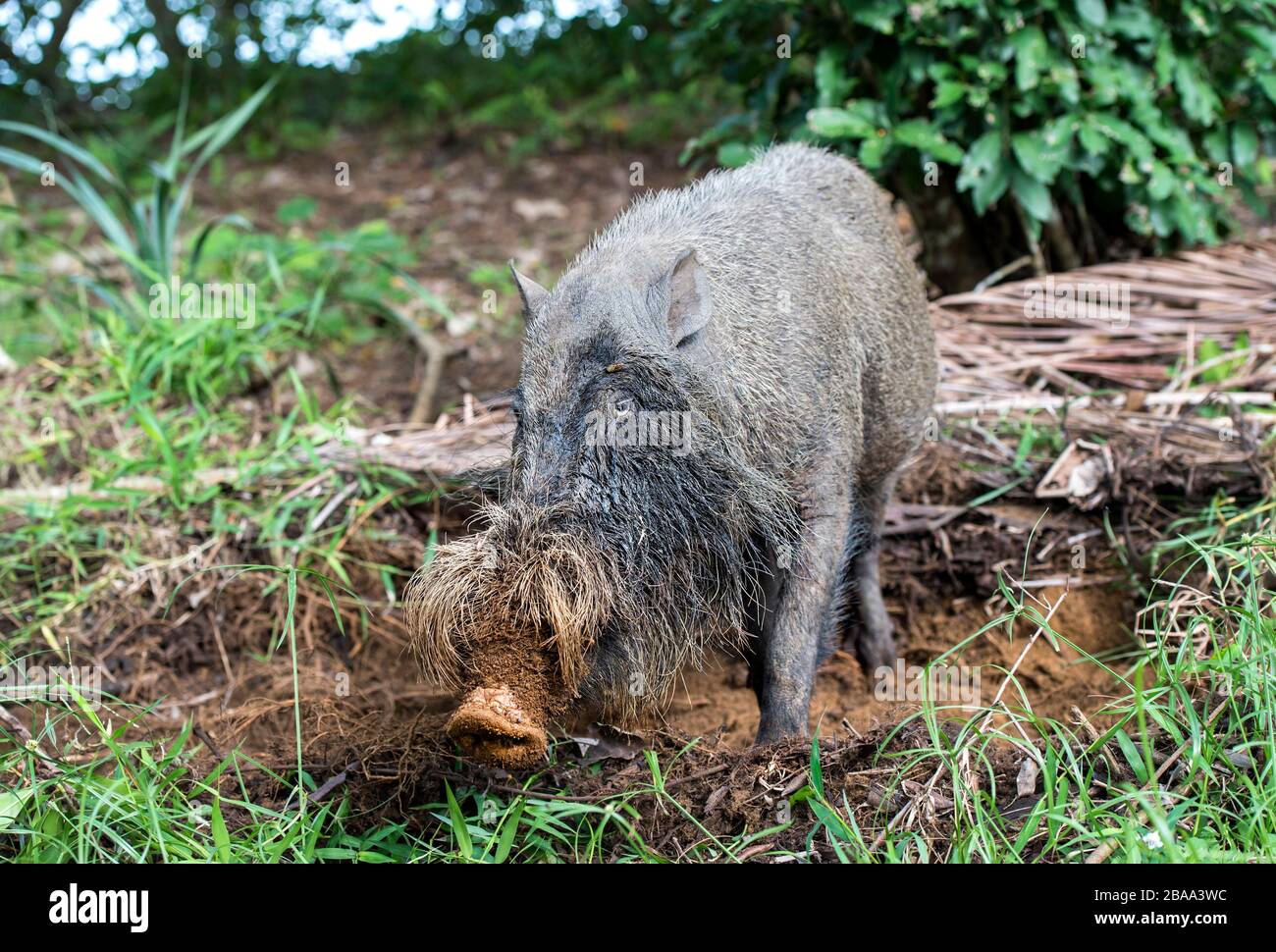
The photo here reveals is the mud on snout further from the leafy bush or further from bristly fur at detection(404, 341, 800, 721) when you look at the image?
the leafy bush

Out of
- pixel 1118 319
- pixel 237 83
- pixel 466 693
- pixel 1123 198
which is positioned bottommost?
pixel 466 693

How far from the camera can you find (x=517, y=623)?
2693 millimetres

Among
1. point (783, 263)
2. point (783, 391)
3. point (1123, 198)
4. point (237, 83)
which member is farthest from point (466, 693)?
point (237, 83)

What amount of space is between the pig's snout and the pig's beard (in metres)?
0.10

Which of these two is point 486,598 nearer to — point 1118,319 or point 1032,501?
point 1032,501

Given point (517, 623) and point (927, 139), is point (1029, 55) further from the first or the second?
point (517, 623)

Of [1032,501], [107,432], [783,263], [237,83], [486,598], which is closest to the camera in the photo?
[486,598]

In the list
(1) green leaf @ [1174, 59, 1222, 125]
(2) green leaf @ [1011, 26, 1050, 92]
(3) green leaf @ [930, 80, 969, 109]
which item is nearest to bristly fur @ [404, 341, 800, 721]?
(3) green leaf @ [930, 80, 969, 109]

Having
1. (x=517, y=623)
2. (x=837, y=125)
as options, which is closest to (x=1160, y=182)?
(x=837, y=125)

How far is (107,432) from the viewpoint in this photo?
5.12 meters

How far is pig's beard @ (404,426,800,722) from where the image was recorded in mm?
2699

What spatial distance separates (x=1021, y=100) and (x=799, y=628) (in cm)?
302

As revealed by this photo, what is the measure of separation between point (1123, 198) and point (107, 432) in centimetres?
483
